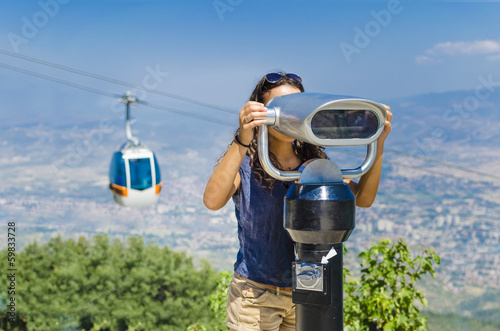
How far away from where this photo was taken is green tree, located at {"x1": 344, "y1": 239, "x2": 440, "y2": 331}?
2648mm

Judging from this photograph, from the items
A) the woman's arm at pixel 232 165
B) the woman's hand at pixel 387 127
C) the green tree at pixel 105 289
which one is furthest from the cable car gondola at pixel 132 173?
the woman's hand at pixel 387 127

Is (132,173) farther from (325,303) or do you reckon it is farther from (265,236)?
(325,303)

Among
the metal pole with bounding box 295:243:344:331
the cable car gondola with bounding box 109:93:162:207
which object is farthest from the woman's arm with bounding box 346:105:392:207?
the cable car gondola with bounding box 109:93:162:207

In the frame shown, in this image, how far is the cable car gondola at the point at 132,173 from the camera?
6.03 meters

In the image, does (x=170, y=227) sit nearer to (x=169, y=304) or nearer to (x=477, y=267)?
(x=169, y=304)

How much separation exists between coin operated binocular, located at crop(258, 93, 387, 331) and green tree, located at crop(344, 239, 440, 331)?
152 cm

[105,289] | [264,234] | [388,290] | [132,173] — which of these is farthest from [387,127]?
[132,173]

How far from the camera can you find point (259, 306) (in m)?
1.37

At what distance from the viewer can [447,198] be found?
17.2 feet

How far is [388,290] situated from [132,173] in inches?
152

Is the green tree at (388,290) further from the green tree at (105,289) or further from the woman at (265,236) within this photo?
the green tree at (105,289)

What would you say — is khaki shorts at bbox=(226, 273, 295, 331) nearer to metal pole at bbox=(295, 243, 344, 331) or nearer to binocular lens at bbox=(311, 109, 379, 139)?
metal pole at bbox=(295, 243, 344, 331)

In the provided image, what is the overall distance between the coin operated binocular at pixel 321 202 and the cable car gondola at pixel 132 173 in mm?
4916

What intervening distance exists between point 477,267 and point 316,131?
385 cm
